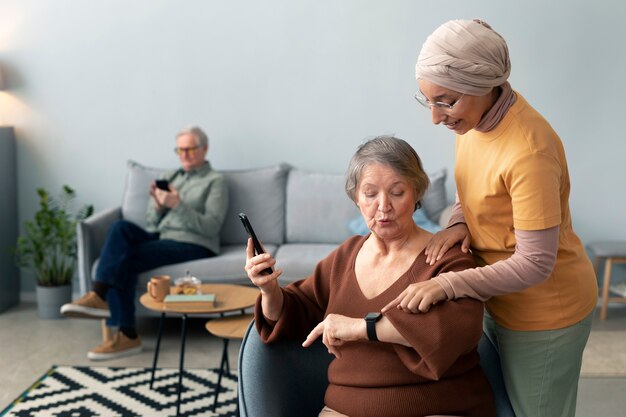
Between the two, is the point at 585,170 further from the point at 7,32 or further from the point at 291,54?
the point at 7,32

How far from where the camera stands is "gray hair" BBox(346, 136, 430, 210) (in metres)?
2.11

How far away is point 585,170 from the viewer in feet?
16.8

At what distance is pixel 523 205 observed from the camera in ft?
6.05

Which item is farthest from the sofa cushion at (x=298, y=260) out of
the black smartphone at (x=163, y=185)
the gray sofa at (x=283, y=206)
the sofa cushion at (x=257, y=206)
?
the black smartphone at (x=163, y=185)

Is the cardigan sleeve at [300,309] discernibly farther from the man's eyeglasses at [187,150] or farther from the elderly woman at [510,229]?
the man's eyeglasses at [187,150]

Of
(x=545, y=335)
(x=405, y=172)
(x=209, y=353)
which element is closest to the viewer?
(x=545, y=335)

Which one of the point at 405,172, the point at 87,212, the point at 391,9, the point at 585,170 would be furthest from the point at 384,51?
the point at 405,172

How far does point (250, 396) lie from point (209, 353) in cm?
226

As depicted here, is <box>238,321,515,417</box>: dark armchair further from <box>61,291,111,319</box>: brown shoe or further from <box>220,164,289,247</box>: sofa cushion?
<box>220,164,289,247</box>: sofa cushion

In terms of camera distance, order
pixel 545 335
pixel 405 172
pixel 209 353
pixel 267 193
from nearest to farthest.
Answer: pixel 545 335 < pixel 405 172 < pixel 209 353 < pixel 267 193

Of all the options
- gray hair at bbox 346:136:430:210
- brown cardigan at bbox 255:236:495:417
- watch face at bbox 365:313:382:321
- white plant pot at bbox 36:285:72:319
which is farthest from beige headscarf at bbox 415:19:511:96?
white plant pot at bbox 36:285:72:319

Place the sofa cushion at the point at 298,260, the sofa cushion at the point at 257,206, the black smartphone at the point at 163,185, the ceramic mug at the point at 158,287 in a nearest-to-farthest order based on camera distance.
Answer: the ceramic mug at the point at 158,287 → the sofa cushion at the point at 298,260 → the black smartphone at the point at 163,185 → the sofa cushion at the point at 257,206

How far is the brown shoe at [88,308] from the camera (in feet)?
13.9

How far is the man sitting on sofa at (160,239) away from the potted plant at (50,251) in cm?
60
